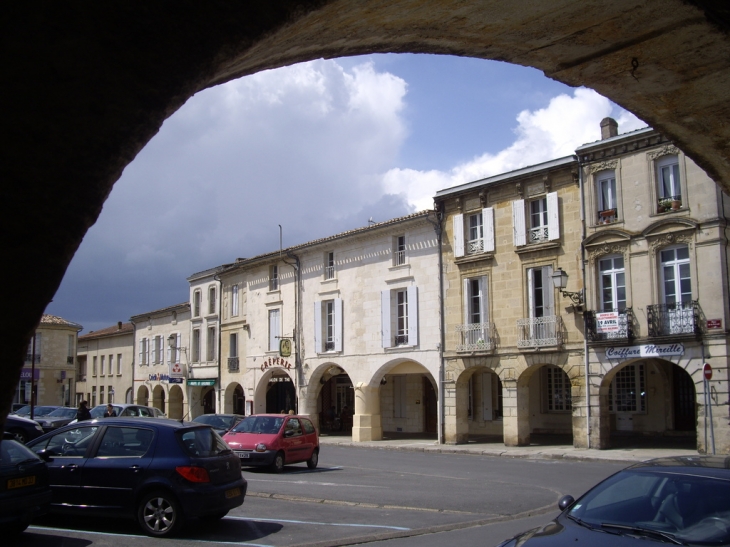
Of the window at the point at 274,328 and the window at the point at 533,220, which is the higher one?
the window at the point at 533,220

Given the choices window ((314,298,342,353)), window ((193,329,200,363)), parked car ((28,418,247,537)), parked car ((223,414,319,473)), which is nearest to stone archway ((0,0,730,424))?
parked car ((28,418,247,537))

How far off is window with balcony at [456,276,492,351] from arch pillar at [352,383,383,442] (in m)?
5.40

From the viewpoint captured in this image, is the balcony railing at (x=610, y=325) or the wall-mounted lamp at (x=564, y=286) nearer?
the balcony railing at (x=610, y=325)

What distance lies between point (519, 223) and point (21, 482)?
69.0ft

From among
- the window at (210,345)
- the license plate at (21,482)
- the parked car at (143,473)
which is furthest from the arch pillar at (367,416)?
the license plate at (21,482)

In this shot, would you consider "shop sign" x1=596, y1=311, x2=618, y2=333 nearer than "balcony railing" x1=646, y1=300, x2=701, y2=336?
No

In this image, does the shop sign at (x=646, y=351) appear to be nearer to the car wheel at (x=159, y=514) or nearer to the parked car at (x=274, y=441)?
the parked car at (x=274, y=441)

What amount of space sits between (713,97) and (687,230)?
18.9 metres

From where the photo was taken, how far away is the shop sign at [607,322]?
23969 millimetres

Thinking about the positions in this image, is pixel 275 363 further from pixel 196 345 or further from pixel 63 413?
pixel 63 413

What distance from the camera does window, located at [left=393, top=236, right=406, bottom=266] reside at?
31250 millimetres

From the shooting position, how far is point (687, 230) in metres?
22.5

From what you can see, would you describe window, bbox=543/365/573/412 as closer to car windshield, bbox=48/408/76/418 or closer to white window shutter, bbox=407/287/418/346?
white window shutter, bbox=407/287/418/346

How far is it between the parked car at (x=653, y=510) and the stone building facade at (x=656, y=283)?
1647cm
